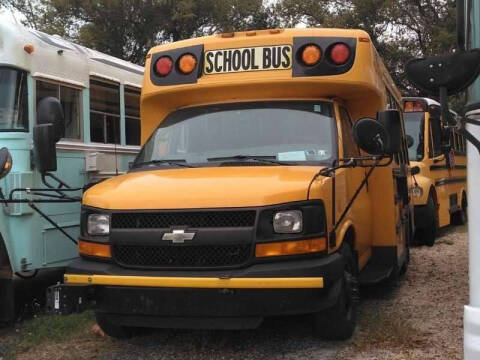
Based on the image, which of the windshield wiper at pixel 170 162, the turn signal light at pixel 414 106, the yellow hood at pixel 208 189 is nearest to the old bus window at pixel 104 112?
the windshield wiper at pixel 170 162

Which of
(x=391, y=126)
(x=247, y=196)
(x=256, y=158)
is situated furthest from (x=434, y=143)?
(x=247, y=196)

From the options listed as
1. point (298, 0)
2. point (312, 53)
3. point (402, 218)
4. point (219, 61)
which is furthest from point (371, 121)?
point (298, 0)

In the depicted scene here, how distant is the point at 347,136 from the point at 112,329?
259 centimetres

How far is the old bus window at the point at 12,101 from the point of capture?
5555mm

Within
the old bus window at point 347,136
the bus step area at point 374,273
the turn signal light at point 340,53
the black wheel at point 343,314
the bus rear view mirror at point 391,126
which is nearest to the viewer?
the black wheel at point 343,314

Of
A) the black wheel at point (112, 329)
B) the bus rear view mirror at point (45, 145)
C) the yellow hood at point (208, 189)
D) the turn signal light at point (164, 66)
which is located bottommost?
the black wheel at point (112, 329)

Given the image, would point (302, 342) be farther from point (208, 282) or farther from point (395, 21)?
point (395, 21)

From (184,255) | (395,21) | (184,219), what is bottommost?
(184,255)

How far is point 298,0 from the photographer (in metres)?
23.6

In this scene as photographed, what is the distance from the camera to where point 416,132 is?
35.8 ft

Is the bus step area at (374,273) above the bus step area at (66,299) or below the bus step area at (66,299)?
below

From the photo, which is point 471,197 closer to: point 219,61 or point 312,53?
point 312,53

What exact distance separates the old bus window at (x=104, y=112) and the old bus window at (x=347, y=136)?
286cm

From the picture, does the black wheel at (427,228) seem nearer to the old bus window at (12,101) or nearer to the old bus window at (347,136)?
the old bus window at (347,136)
